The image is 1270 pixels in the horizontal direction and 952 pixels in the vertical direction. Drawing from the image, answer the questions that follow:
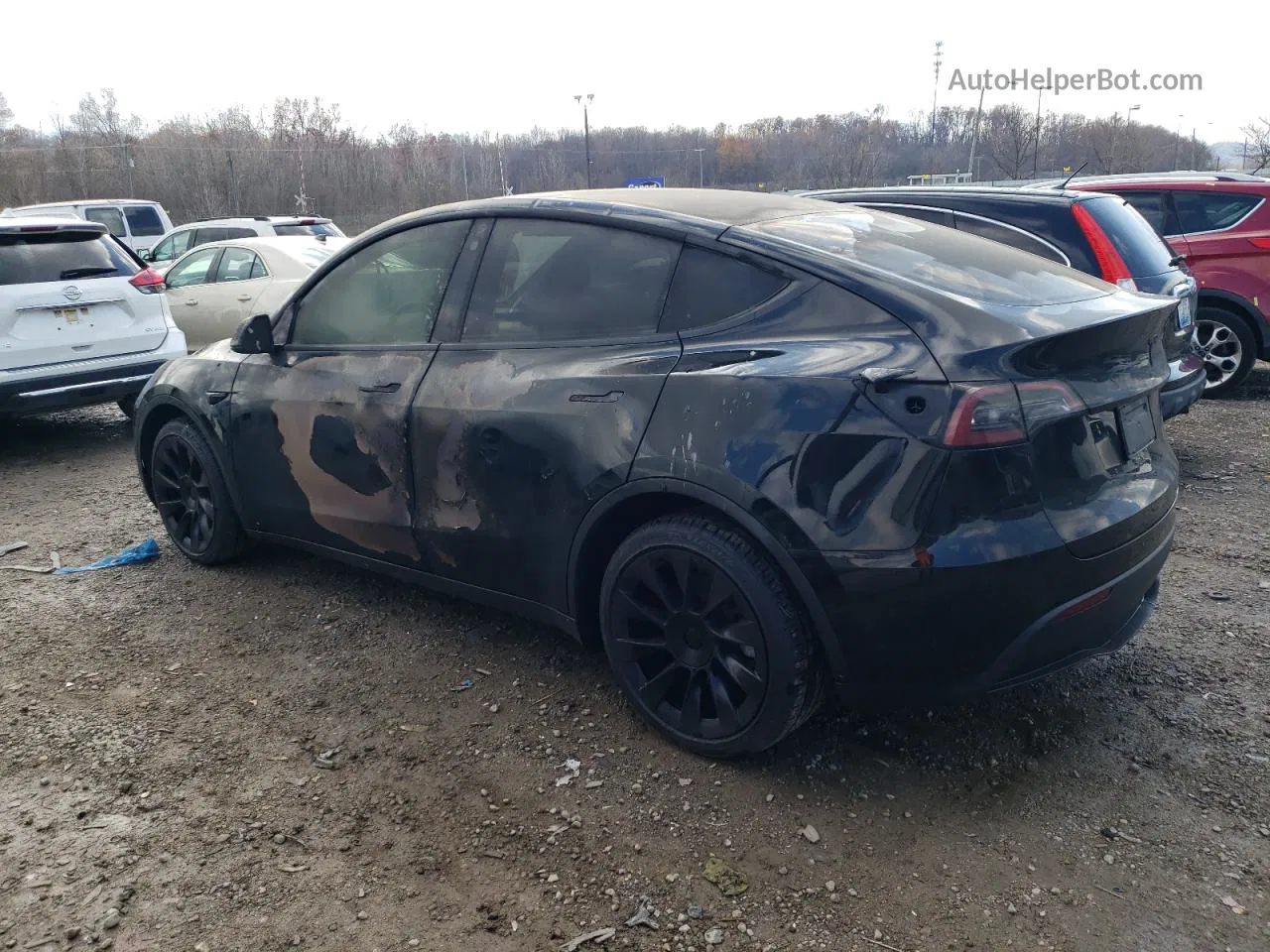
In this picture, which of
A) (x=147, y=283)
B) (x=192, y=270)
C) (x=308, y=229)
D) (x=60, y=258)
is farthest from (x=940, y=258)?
(x=308, y=229)

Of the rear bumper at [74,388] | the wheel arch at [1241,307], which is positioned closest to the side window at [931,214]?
the wheel arch at [1241,307]

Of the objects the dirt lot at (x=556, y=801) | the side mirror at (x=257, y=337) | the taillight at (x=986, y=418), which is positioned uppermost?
the side mirror at (x=257, y=337)

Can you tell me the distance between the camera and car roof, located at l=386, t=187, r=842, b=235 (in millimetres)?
3117

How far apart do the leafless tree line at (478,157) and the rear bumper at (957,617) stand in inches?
1538

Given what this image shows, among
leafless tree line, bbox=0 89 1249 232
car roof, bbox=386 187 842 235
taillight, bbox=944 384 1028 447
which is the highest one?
leafless tree line, bbox=0 89 1249 232

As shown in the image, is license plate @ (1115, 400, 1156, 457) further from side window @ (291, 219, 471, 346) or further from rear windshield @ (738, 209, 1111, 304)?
side window @ (291, 219, 471, 346)

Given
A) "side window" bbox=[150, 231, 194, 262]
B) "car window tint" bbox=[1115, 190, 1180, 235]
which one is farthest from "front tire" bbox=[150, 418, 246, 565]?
"side window" bbox=[150, 231, 194, 262]

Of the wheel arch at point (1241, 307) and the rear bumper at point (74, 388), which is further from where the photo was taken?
the wheel arch at point (1241, 307)

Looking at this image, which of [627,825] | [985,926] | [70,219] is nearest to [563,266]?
[627,825]

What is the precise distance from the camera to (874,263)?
9.29 feet

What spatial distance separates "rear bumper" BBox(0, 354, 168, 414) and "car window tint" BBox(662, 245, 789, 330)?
5.45m

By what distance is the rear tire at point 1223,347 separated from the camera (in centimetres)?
805

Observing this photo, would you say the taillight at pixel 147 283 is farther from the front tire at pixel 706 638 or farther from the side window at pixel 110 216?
the side window at pixel 110 216

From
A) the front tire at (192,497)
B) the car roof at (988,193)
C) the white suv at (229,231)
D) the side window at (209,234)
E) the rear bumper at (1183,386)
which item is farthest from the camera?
the side window at (209,234)
